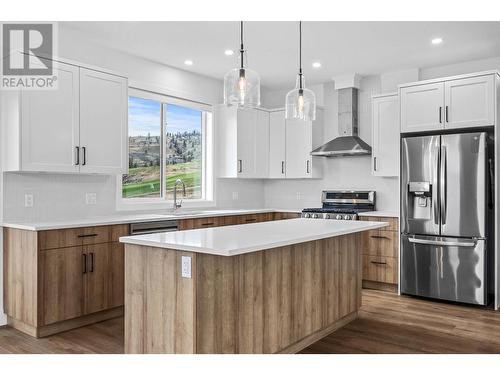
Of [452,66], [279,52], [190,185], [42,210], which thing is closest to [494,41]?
[452,66]

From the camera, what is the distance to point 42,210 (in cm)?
402

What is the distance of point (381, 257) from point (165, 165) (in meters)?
2.87

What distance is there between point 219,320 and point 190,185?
3.50m

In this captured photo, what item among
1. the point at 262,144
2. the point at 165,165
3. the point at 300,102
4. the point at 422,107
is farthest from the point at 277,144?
the point at 300,102

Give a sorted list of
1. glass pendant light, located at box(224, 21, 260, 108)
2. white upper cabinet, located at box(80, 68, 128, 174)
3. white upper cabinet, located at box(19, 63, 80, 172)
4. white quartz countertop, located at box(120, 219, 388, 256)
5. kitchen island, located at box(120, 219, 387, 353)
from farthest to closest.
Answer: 1. white upper cabinet, located at box(80, 68, 128, 174)
2. white upper cabinet, located at box(19, 63, 80, 172)
3. glass pendant light, located at box(224, 21, 260, 108)
4. kitchen island, located at box(120, 219, 387, 353)
5. white quartz countertop, located at box(120, 219, 388, 256)

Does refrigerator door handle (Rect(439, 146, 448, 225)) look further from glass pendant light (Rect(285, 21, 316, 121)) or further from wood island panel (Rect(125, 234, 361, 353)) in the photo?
glass pendant light (Rect(285, 21, 316, 121))

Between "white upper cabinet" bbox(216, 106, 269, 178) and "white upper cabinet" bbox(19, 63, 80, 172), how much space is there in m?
2.42

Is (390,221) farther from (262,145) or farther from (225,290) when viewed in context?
(225,290)

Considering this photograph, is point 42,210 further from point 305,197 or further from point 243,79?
point 305,197

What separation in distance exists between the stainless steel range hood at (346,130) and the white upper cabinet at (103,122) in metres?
2.69

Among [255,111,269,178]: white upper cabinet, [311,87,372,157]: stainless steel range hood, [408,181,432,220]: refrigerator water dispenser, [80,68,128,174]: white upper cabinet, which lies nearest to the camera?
[80,68,128,174]: white upper cabinet

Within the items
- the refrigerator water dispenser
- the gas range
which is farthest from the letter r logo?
the refrigerator water dispenser

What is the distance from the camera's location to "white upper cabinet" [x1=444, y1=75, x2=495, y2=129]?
428cm

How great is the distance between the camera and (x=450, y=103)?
451cm
